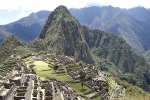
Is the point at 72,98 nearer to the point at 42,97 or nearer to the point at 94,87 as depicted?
the point at 42,97

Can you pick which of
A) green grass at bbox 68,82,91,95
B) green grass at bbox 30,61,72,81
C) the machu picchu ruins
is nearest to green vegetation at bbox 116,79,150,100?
the machu picchu ruins

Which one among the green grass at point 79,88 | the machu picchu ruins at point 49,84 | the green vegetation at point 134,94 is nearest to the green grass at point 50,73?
the machu picchu ruins at point 49,84

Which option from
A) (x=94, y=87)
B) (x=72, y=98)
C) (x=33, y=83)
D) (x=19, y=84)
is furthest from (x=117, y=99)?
(x=19, y=84)

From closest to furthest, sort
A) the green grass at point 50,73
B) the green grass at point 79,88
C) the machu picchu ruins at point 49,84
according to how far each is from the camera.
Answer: the machu picchu ruins at point 49,84
the green grass at point 79,88
the green grass at point 50,73

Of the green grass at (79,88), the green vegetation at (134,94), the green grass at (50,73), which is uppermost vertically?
the green grass at (50,73)

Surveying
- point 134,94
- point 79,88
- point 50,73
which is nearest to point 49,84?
point 79,88

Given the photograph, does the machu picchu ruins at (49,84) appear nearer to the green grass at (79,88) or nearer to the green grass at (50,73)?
the green grass at (50,73)

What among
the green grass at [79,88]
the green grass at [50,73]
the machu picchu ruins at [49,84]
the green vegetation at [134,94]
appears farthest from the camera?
Answer: the green grass at [50,73]

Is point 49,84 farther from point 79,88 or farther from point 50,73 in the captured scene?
point 50,73

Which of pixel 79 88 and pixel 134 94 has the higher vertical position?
pixel 79 88

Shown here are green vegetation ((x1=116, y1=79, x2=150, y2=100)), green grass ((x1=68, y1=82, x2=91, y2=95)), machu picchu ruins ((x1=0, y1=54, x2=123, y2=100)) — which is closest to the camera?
machu picchu ruins ((x1=0, y1=54, x2=123, y2=100))

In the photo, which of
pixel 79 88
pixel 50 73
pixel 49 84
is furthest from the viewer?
pixel 50 73

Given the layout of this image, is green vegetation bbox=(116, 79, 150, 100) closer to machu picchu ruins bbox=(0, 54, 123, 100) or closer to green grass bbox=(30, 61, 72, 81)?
machu picchu ruins bbox=(0, 54, 123, 100)
